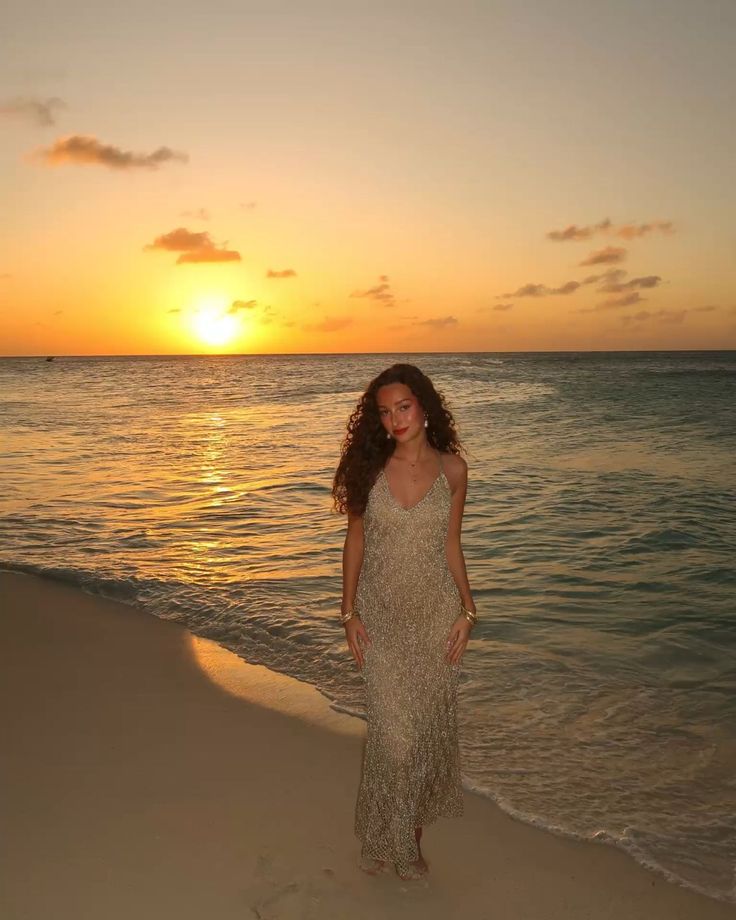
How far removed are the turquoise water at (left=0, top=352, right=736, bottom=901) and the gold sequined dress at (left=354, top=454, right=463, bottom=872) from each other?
0.96 metres

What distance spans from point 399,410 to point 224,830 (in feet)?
6.78

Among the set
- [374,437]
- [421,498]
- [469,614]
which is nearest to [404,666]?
[469,614]

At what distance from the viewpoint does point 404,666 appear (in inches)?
140

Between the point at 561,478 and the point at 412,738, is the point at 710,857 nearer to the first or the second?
the point at 412,738

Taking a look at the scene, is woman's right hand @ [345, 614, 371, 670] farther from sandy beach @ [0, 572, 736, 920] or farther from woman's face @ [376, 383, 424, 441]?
sandy beach @ [0, 572, 736, 920]

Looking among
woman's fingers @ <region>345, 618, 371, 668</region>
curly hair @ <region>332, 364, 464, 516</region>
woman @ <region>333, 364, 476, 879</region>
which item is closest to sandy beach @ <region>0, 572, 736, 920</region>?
woman @ <region>333, 364, 476, 879</region>

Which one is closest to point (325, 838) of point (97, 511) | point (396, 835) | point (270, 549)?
point (396, 835)

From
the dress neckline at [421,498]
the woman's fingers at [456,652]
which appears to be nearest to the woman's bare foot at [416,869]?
the woman's fingers at [456,652]

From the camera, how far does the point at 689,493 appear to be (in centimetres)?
1416

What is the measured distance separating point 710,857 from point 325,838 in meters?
1.80

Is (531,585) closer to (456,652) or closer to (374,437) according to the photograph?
(456,652)

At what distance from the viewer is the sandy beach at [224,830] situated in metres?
3.41

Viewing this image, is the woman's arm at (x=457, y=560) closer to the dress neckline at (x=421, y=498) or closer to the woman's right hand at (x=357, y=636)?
the dress neckline at (x=421, y=498)

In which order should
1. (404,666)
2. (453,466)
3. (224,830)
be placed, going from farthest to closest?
(224,830)
(453,466)
(404,666)
